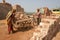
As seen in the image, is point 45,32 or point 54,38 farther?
point 54,38

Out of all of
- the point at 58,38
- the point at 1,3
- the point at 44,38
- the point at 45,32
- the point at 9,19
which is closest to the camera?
the point at 44,38

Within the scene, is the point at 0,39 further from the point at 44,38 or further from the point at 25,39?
the point at 44,38

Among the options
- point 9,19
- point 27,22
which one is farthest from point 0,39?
point 27,22

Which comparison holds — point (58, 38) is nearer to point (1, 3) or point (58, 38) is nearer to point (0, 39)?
point (0, 39)

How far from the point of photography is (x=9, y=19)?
325 inches

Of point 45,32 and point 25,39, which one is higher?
point 45,32

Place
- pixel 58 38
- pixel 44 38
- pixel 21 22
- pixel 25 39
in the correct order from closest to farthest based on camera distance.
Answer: pixel 44 38 < pixel 58 38 < pixel 25 39 < pixel 21 22

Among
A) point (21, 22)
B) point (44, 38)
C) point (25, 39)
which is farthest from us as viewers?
point (21, 22)

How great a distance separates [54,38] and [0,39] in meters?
2.60

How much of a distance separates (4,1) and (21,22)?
1566 centimetres

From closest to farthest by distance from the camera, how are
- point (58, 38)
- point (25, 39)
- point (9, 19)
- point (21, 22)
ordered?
point (58, 38) → point (25, 39) → point (9, 19) → point (21, 22)

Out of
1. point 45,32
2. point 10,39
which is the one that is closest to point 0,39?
point 10,39

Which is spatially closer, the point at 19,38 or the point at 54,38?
the point at 54,38

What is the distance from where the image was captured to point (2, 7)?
80.2 ft
